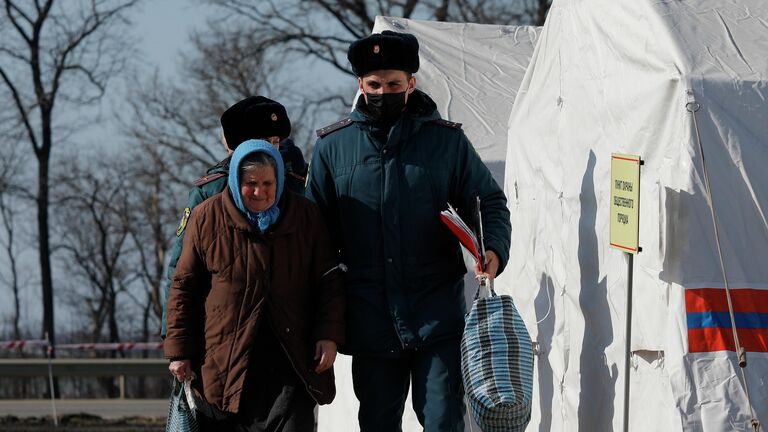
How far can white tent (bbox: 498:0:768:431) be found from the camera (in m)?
4.94

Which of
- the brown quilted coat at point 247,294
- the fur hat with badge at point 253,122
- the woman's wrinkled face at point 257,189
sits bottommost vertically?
the brown quilted coat at point 247,294

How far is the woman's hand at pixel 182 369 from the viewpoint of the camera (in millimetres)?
5238

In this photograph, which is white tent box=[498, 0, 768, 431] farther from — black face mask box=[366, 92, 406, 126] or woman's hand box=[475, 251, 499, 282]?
Result: black face mask box=[366, 92, 406, 126]

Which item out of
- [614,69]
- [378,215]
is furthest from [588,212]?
[378,215]

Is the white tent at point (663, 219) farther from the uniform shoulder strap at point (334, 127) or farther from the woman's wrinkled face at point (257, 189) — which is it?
the woman's wrinkled face at point (257, 189)

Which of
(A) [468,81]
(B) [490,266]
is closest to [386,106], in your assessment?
(B) [490,266]

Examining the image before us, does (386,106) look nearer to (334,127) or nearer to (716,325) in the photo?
(334,127)

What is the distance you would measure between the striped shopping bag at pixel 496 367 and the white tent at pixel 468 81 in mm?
2379

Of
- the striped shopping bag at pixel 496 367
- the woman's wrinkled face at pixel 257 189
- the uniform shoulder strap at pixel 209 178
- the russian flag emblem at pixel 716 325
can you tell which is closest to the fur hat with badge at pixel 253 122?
the uniform shoulder strap at pixel 209 178

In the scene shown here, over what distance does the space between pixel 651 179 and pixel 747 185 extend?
0.35m

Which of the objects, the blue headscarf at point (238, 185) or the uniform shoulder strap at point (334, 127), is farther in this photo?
the uniform shoulder strap at point (334, 127)

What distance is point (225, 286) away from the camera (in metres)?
5.19

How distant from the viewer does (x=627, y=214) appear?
5.15 m

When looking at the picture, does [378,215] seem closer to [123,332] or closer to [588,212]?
[588,212]
